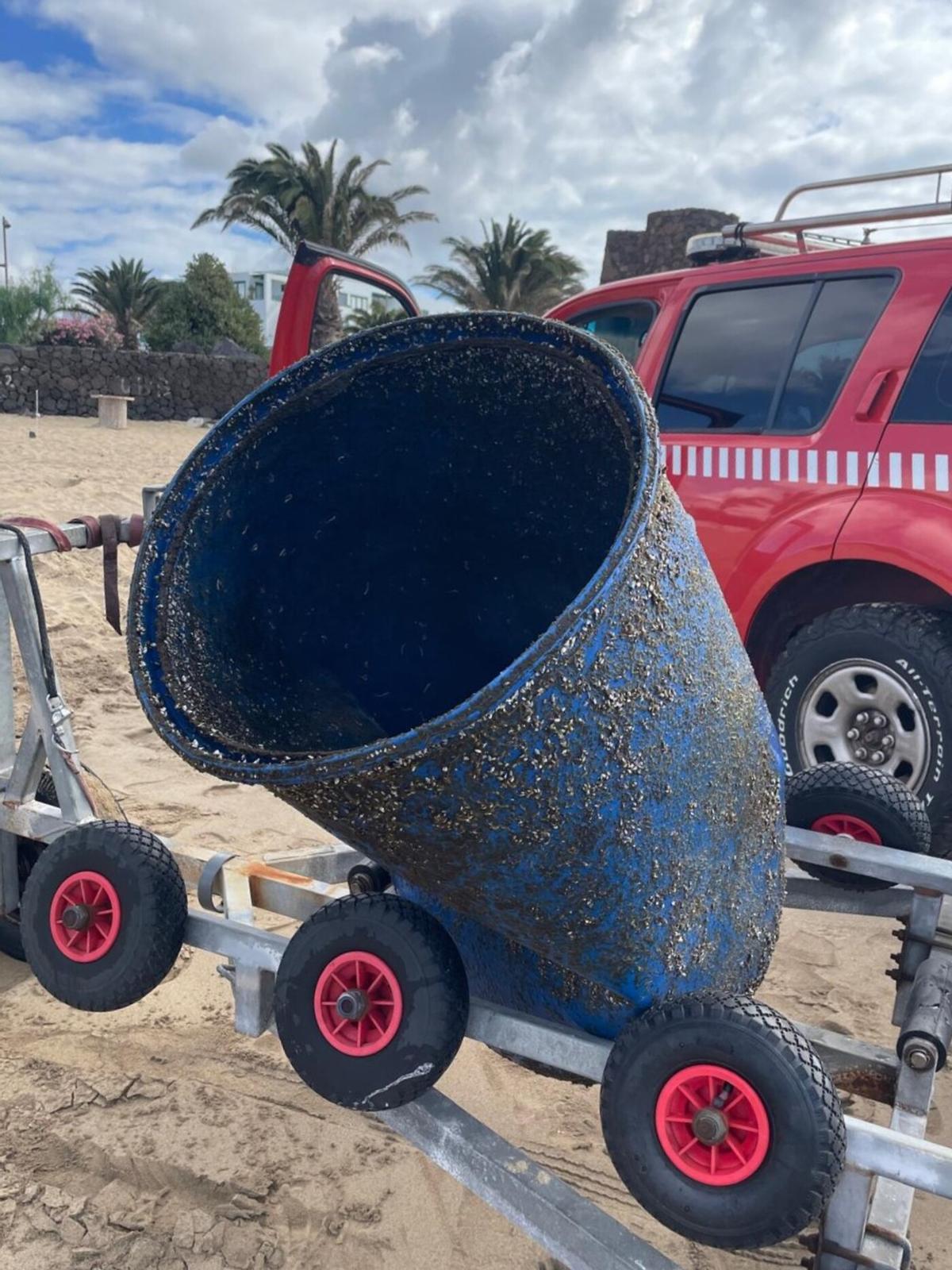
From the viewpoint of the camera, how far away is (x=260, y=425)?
1.94 metres

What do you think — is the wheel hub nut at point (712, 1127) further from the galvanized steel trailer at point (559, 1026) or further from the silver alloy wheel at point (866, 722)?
the silver alloy wheel at point (866, 722)

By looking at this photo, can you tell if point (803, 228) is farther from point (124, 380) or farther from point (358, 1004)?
point (124, 380)

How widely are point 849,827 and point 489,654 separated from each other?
40.3 inches

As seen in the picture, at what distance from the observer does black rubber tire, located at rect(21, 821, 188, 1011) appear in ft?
6.60

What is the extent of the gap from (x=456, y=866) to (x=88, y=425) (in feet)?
69.7

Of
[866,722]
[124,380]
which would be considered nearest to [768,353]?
[866,722]

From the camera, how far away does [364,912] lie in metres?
1.71

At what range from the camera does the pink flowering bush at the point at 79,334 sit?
87.5 feet

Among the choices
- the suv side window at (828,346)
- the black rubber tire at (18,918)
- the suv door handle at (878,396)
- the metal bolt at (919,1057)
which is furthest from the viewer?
the suv side window at (828,346)

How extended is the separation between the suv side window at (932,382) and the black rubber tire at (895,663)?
2.24ft

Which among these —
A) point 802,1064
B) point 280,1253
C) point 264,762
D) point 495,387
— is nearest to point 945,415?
point 495,387

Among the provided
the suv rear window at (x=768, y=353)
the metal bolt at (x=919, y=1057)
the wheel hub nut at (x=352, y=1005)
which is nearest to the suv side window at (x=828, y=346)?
the suv rear window at (x=768, y=353)

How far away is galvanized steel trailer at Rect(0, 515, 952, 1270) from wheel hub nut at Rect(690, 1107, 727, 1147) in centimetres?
20

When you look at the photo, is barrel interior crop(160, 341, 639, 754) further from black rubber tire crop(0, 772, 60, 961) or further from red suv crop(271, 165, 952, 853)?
black rubber tire crop(0, 772, 60, 961)
